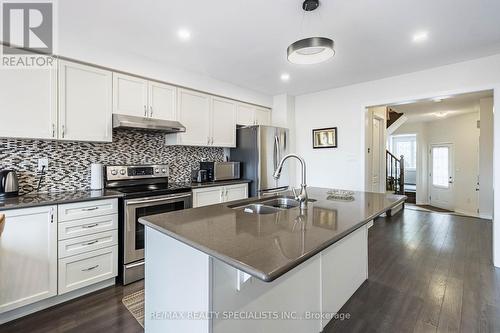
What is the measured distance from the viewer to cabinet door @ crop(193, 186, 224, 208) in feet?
10.4

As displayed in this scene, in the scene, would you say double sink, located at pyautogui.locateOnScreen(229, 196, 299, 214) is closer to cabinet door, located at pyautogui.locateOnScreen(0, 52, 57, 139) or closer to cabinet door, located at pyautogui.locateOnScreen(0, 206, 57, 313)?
cabinet door, located at pyautogui.locateOnScreen(0, 206, 57, 313)

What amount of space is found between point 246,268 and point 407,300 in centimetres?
213

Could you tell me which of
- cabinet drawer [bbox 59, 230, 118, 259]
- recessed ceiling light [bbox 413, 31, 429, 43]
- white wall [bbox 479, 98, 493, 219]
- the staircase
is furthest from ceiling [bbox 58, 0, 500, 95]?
the staircase

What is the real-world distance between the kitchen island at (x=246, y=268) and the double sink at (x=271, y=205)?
0.17m

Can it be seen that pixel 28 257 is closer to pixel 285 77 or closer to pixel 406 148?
pixel 285 77

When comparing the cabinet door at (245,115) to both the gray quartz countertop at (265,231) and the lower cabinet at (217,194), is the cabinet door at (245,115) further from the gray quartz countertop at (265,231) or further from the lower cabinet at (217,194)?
the gray quartz countertop at (265,231)

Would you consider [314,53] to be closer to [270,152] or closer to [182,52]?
[182,52]

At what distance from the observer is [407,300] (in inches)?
84.6

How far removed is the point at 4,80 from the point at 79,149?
2.83 ft

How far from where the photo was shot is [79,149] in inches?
106

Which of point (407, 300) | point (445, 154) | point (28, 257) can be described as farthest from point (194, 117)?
point (445, 154)

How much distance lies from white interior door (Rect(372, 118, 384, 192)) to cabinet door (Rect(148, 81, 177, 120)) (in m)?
3.92

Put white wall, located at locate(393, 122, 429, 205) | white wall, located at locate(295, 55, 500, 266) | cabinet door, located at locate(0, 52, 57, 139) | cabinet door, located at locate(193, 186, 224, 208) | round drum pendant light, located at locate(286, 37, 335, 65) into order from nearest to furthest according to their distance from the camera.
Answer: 1. round drum pendant light, located at locate(286, 37, 335, 65)
2. cabinet door, located at locate(0, 52, 57, 139)
3. white wall, located at locate(295, 55, 500, 266)
4. cabinet door, located at locate(193, 186, 224, 208)
5. white wall, located at locate(393, 122, 429, 205)

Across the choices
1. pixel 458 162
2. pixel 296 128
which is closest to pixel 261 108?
pixel 296 128
